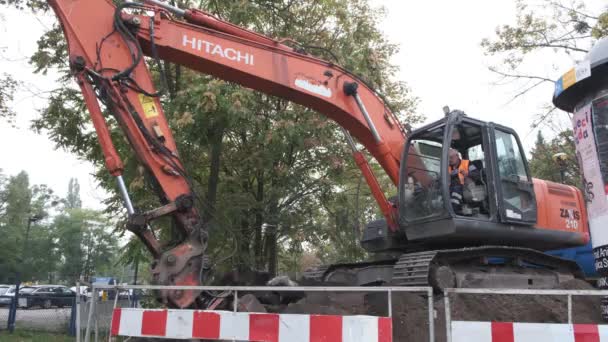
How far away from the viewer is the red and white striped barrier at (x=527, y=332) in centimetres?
367

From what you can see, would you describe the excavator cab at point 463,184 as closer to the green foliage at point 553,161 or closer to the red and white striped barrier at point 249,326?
the red and white striped barrier at point 249,326

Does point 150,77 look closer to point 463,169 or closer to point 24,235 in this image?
point 463,169

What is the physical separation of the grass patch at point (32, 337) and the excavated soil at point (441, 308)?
26.7 ft

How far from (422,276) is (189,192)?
3018 millimetres

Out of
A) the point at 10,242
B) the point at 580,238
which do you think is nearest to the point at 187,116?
the point at 580,238

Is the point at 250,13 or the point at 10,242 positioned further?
the point at 10,242

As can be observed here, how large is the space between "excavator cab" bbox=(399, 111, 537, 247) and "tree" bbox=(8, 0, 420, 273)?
4051mm

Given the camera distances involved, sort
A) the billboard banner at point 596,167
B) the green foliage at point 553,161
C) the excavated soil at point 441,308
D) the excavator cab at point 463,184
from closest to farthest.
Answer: the billboard banner at point 596,167 < the excavated soil at point 441,308 < the excavator cab at point 463,184 < the green foliage at point 553,161

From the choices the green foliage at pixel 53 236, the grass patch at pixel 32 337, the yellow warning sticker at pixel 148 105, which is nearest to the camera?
the yellow warning sticker at pixel 148 105

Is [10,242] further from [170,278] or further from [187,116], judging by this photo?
[170,278]

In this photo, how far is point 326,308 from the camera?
6301 mm

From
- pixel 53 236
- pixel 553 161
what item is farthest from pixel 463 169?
pixel 53 236

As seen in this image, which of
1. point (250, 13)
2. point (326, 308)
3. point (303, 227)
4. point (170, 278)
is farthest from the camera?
point (303, 227)

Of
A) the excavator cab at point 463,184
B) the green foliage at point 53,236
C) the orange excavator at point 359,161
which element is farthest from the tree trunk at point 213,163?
the green foliage at point 53,236
